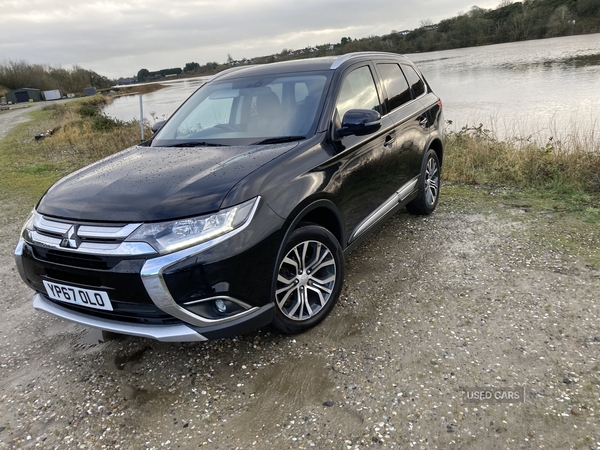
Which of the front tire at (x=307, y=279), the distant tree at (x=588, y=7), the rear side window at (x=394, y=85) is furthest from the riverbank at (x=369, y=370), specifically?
the distant tree at (x=588, y=7)

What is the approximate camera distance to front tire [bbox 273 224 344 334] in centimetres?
278

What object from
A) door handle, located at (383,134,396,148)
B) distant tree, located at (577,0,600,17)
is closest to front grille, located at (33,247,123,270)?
door handle, located at (383,134,396,148)

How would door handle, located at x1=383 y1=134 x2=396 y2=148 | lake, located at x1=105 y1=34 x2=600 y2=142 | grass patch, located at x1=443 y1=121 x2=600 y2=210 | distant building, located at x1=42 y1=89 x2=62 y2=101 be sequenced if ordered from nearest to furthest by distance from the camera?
door handle, located at x1=383 y1=134 x2=396 y2=148 → grass patch, located at x1=443 y1=121 x2=600 y2=210 → lake, located at x1=105 y1=34 x2=600 y2=142 → distant building, located at x1=42 y1=89 x2=62 y2=101

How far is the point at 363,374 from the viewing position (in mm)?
2600

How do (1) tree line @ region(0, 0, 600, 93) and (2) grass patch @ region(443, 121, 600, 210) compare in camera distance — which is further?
(1) tree line @ region(0, 0, 600, 93)

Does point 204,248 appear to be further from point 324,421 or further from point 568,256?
point 568,256

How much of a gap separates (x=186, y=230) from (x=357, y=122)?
1552mm

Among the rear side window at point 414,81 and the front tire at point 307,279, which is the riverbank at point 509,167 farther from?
the front tire at point 307,279

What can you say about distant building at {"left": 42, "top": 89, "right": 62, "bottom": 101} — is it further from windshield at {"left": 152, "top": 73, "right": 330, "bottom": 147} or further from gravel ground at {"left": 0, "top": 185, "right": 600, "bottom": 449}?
windshield at {"left": 152, "top": 73, "right": 330, "bottom": 147}

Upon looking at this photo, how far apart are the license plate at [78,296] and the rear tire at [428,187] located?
11.4 ft

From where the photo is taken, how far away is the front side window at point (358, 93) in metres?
3.46

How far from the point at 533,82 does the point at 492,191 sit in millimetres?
14912

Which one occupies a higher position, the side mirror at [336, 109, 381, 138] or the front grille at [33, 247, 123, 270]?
the side mirror at [336, 109, 381, 138]

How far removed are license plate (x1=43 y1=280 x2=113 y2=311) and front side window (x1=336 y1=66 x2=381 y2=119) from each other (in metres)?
2.15
